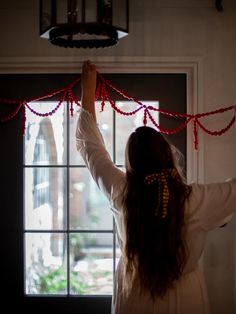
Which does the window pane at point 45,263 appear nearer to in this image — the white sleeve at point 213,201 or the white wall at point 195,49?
the white wall at point 195,49

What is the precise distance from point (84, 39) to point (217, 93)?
967 millimetres

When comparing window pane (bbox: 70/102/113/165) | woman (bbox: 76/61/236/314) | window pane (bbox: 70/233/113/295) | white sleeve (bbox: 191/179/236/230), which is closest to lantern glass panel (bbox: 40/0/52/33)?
woman (bbox: 76/61/236/314)

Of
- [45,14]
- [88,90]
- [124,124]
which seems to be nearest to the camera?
[45,14]

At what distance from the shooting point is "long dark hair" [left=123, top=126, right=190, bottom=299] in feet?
4.65

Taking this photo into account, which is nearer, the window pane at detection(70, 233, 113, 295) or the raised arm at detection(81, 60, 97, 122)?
the raised arm at detection(81, 60, 97, 122)

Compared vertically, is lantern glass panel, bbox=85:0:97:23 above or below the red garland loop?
above

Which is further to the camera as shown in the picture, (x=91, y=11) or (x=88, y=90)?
(x=88, y=90)

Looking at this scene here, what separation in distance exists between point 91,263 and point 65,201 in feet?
1.22

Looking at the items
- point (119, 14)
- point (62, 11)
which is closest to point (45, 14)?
point (62, 11)

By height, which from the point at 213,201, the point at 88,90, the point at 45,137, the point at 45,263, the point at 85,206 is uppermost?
the point at 88,90

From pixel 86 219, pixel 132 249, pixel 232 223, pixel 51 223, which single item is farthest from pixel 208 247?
pixel 132 249

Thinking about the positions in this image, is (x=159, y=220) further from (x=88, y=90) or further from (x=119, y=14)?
(x=119, y=14)

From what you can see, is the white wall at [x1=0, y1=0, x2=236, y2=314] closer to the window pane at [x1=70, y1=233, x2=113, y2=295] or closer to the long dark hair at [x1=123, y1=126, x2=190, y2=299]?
the window pane at [x1=70, y1=233, x2=113, y2=295]

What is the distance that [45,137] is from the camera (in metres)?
2.48
